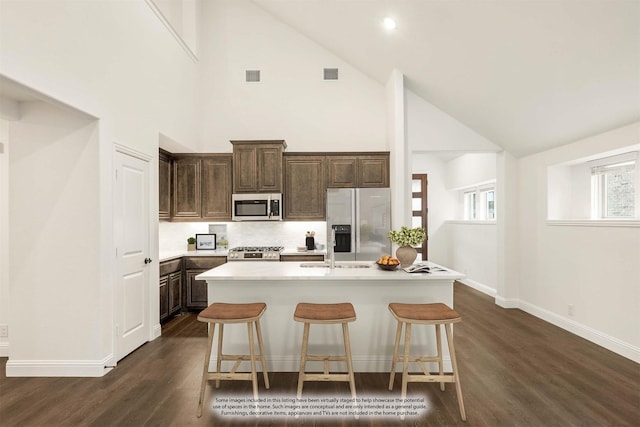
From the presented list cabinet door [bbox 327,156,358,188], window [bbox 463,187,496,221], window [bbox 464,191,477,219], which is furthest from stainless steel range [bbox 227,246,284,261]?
window [bbox 464,191,477,219]

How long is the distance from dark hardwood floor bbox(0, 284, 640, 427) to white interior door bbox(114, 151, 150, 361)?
247 millimetres

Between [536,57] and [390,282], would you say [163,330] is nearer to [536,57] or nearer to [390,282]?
[390,282]

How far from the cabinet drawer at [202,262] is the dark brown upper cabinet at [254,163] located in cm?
112

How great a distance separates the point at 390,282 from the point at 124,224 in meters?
2.76

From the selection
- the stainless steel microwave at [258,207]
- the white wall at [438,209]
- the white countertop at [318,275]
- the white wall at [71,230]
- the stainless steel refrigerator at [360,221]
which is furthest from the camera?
the white wall at [438,209]

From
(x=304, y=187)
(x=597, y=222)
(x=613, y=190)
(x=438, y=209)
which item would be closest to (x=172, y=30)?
(x=304, y=187)

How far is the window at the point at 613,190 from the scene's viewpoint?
3.63 meters

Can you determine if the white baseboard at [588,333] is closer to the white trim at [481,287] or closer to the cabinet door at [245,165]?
the white trim at [481,287]

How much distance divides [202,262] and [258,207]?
1188 millimetres

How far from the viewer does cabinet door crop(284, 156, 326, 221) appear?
527cm

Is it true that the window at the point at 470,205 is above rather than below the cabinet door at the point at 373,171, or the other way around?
below

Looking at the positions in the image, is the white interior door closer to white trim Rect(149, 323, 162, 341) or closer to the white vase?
white trim Rect(149, 323, 162, 341)

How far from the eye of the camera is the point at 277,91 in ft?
18.8

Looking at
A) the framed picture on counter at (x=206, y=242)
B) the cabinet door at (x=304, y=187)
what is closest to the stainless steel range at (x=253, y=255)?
the framed picture on counter at (x=206, y=242)
